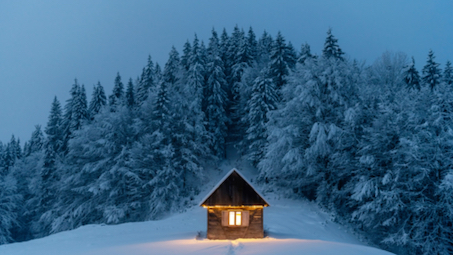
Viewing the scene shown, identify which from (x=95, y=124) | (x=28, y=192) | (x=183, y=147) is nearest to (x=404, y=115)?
(x=183, y=147)

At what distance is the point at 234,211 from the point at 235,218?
418mm

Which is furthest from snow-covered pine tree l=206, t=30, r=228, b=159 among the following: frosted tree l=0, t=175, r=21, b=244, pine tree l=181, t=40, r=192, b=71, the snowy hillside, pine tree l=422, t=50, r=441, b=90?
frosted tree l=0, t=175, r=21, b=244

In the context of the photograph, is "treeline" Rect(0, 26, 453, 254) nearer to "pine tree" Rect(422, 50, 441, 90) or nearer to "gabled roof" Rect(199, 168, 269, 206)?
"pine tree" Rect(422, 50, 441, 90)

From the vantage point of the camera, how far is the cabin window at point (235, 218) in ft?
63.0

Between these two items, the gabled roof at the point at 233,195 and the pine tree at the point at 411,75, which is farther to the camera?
the pine tree at the point at 411,75

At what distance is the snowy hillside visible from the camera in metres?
15.9

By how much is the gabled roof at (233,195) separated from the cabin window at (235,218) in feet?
2.03

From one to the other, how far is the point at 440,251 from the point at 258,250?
13.7m

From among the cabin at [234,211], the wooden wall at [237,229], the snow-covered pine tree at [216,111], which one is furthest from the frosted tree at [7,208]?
the cabin at [234,211]

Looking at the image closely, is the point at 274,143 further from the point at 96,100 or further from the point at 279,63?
the point at 96,100

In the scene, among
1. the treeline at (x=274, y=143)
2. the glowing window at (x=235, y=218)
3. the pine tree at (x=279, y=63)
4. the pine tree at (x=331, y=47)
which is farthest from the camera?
the pine tree at (x=279, y=63)

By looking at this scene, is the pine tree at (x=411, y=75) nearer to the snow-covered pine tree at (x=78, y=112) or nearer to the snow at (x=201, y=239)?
the snow at (x=201, y=239)

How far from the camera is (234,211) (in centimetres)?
1936

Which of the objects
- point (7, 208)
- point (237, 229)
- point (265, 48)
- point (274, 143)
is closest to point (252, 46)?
point (265, 48)
